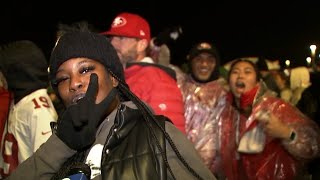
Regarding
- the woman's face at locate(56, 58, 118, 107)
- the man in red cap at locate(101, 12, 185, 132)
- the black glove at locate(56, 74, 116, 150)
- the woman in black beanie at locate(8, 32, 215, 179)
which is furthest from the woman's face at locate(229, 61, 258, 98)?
the black glove at locate(56, 74, 116, 150)

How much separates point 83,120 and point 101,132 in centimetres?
26

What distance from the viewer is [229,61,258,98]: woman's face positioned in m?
4.63

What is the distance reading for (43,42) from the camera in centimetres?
1532

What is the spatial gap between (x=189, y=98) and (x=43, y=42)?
37.4ft

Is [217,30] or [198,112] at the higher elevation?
[217,30]

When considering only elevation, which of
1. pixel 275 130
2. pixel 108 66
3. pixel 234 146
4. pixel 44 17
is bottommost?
pixel 234 146

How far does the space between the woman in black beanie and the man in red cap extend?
121 centimetres

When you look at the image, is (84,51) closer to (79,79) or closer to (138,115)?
(79,79)

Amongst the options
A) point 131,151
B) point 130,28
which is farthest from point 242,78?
point 131,151

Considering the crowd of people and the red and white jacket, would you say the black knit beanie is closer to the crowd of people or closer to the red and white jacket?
the crowd of people

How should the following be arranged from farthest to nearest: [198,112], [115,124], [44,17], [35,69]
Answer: [44,17], [198,112], [35,69], [115,124]

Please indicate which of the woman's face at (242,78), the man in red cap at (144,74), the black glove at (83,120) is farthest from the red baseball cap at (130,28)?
the black glove at (83,120)

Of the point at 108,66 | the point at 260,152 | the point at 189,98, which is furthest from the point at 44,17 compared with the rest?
the point at 108,66

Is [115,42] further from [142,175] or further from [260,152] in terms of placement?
[142,175]
